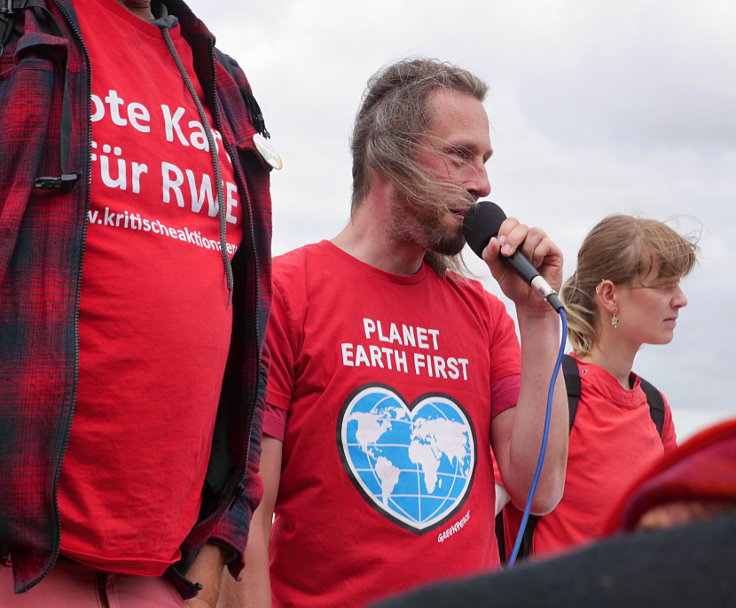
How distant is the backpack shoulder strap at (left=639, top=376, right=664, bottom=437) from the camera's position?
3.98m

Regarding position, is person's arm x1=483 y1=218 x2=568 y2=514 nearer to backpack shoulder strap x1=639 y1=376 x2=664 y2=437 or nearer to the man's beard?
the man's beard

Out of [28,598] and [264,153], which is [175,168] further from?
[28,598]

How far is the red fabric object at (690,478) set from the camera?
0.53 m

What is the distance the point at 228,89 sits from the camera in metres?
2.17

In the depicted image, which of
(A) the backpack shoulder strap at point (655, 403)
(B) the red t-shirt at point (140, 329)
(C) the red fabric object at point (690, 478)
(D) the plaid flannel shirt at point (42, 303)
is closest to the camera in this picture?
(C) the red fabric object at point (690, 478)

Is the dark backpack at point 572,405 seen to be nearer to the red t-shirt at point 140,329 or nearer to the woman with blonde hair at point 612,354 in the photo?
the woman with blonde hair at point 612,354

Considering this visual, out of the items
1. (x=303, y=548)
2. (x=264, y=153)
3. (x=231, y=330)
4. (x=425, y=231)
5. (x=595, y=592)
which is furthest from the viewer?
(x=425, y=231)

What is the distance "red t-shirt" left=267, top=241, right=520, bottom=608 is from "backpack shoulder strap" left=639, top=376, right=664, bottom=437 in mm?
1399

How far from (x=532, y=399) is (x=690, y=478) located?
218cm

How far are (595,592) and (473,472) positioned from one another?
7.10 ft

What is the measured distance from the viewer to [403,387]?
8.52 feet

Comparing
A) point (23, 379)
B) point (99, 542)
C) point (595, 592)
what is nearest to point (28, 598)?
point (99, 542)

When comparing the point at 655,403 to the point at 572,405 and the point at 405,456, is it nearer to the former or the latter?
the point at 572,405

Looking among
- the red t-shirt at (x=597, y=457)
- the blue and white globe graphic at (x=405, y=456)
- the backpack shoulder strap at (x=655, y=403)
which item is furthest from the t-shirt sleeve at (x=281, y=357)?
the backpack shoulder strap at (x=655, y=403)
